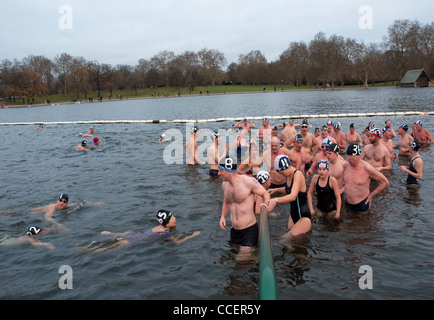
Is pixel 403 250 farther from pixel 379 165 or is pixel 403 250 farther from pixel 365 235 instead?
pixel 379 165

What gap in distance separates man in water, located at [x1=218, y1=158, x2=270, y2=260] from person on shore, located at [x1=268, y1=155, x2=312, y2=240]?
1.62 ft

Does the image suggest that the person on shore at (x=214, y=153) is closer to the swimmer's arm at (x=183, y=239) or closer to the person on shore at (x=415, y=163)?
the swimmer's arm at (x=183, y=239)

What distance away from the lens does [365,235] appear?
677 cm

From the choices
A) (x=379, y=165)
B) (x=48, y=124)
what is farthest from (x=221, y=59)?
(x=379, y=165)

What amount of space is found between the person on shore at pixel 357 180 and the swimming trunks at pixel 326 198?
71 cm

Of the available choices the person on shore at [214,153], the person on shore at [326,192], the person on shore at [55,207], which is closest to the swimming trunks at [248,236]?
the person on shore at [326,192]

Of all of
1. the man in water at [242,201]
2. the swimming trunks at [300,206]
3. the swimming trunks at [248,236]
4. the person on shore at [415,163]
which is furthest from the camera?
the person on shore at [415,163]

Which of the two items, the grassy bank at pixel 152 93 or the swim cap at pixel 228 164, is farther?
the grassy bank at pixel 152 93

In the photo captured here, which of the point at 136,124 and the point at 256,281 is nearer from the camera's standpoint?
the point at 256,281

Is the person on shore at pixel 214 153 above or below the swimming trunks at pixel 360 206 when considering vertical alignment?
above

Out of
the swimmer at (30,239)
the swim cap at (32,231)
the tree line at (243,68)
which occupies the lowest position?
the swimmer at (30,239)

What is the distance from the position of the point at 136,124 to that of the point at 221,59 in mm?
93358

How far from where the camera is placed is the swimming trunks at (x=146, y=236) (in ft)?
24.1
